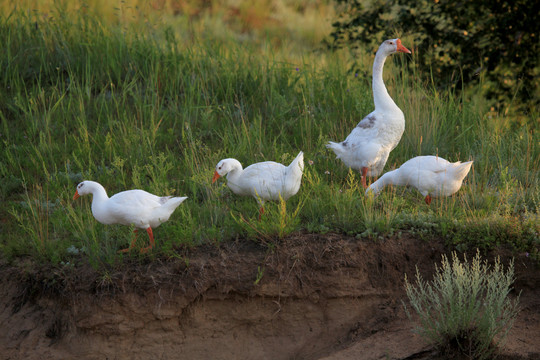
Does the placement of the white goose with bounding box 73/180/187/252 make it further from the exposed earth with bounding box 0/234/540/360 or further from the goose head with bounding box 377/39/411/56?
the goose head with bounding box 377/39/411/56

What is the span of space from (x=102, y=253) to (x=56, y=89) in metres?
3.38

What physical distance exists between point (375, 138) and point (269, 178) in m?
1.33

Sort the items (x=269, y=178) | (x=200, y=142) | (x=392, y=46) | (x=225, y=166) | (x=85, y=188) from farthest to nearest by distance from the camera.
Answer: (x=200, y=142), (x=392, y=46), (x=225, y=166), (x=269, y=178), (x=85, y=188)

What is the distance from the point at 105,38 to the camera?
318 inches

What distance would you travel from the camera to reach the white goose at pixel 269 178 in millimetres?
4926

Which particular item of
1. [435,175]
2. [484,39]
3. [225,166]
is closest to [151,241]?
[225,166]

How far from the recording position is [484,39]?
7.87 m

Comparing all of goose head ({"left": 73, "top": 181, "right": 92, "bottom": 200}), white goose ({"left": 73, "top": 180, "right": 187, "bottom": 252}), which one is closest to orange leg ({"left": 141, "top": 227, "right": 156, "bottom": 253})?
white goose ({"left": 73, "top": 180, "right": 187, "bottom": 252})

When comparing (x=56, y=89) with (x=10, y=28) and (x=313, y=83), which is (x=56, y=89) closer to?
(x=10, y=28)

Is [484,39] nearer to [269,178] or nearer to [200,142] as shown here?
[200,142]

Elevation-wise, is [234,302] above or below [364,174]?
below

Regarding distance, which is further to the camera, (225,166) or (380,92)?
(380,92)

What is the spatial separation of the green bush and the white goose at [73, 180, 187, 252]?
172 inches

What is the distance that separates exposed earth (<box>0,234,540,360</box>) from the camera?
4484 mm
